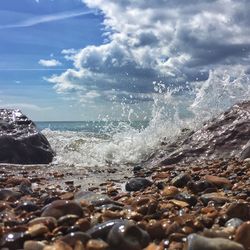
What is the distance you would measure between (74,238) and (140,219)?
30.0 inches

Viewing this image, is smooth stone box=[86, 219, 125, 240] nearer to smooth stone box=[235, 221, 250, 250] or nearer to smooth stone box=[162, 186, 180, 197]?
smooth stone box=[235, 221, 250, 250]

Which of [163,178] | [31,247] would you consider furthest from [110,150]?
[31,247]

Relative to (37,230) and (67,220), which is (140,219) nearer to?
(67,220)

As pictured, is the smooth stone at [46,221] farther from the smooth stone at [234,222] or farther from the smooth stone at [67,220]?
the smooth stone at [234,222]

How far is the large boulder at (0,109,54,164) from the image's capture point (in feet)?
33.3

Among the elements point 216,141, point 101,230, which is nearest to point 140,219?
point 101,230

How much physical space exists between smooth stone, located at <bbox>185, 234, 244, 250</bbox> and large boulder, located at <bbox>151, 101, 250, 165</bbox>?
185 inches

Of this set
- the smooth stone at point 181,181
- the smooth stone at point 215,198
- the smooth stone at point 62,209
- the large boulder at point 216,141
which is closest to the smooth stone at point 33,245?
the smooth stone at point 62,209

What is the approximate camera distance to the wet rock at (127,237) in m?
2.93

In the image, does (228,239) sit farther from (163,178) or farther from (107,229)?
(163,178)

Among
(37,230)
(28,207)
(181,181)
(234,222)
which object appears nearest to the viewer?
(37,230)

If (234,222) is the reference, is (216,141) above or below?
above

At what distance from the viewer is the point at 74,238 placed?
2971 millimetres

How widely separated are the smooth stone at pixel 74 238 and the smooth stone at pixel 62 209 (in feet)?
1.83
